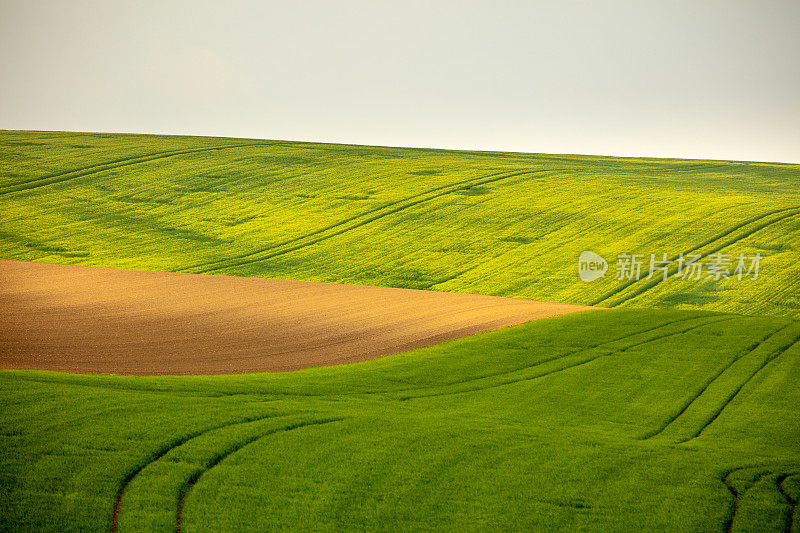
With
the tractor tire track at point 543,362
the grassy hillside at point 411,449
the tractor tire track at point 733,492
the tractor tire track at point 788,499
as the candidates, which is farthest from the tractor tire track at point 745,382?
the tractor tire track at point 543,362

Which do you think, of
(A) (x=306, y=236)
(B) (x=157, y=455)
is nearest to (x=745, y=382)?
(B) (x=157, y=455)

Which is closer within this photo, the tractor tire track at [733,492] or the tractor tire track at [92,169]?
the tractor tire track at [733,492]

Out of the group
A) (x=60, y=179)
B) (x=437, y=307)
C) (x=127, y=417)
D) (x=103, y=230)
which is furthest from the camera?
(x=60, y=179)

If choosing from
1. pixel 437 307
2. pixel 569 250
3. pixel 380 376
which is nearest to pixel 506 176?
pixel 569 250

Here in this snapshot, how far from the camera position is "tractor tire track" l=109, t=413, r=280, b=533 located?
10.3m

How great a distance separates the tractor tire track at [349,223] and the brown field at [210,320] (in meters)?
→ 3.12

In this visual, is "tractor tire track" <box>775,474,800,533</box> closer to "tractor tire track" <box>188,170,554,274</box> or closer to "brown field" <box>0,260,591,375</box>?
"brown field" <box>0,260,591,375</box>

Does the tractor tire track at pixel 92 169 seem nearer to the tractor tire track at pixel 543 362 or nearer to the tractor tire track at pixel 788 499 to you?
the tractor tire track at pixel 543 362

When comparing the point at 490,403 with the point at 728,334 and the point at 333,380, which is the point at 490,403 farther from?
the point at 728,334

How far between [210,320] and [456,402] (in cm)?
1259

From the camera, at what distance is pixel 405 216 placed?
46750mm

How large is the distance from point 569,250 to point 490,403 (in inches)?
937

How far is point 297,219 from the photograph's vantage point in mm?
46688

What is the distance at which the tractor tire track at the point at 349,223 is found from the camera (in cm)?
3944
